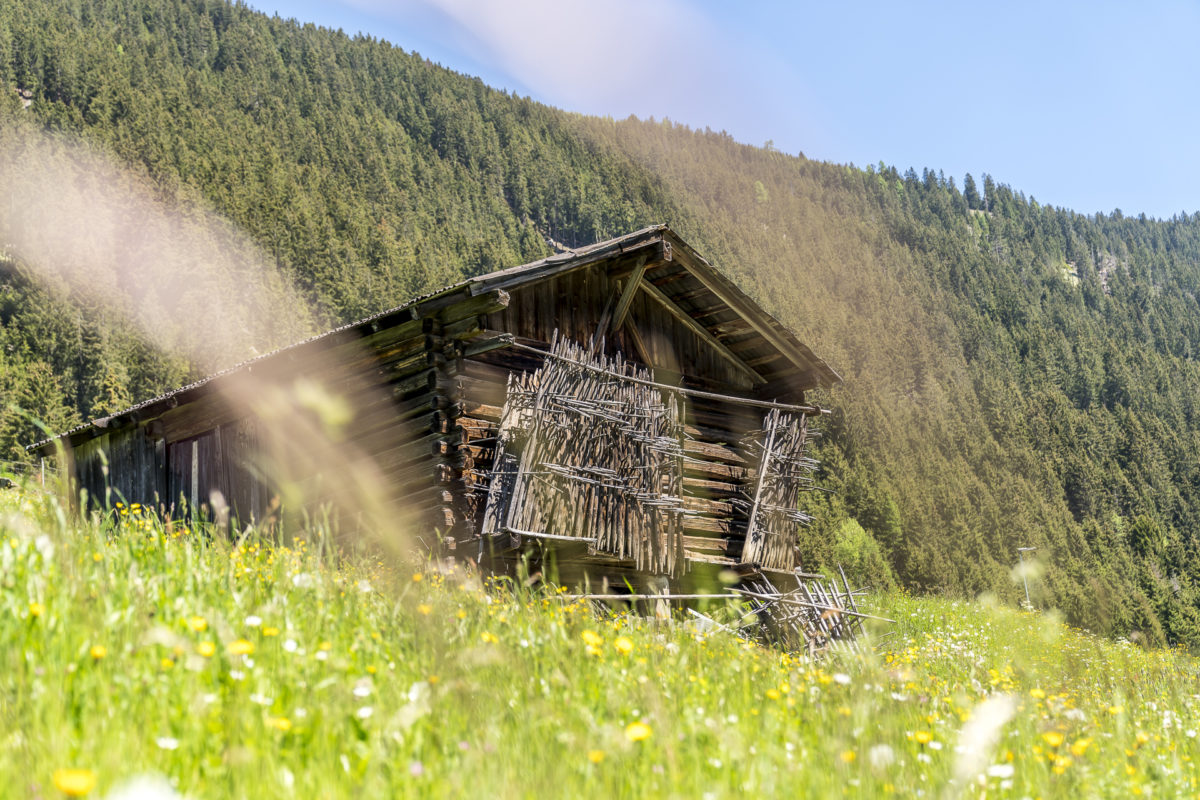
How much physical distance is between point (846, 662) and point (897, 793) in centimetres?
176

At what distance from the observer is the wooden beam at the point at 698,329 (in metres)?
16.2

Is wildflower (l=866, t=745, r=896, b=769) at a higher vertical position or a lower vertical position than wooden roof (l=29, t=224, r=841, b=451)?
lower

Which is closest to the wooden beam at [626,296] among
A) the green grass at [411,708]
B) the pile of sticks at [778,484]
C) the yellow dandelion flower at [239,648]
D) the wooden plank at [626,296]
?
the wooden plank at [626,296]

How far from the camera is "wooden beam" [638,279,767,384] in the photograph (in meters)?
16.2

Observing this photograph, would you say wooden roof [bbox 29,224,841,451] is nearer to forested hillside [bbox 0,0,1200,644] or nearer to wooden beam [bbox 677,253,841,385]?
wooden beam [bbox 677,253,841,385]

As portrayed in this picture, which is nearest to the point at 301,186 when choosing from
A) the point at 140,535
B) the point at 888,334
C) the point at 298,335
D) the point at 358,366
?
the point at 298,335

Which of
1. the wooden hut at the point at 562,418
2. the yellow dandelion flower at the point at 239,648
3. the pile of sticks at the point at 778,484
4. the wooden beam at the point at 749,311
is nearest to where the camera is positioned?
the yellow dandelion flower at the point at 239,648

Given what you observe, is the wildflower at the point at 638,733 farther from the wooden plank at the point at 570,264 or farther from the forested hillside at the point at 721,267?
the forested hillside at the point at 721,267

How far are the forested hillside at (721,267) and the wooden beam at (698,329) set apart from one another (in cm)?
4274

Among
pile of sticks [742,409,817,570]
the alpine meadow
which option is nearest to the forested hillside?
the alpine meadow

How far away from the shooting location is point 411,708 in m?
3.04

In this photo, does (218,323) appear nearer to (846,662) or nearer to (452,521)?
(452,521)

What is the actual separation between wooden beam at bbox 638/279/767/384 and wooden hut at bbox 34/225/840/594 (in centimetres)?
4

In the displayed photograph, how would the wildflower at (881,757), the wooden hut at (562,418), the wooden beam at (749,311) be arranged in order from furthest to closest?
the wooden beam at (749,311), the wooden hut at (562,418), the wildflower at (881,757)
